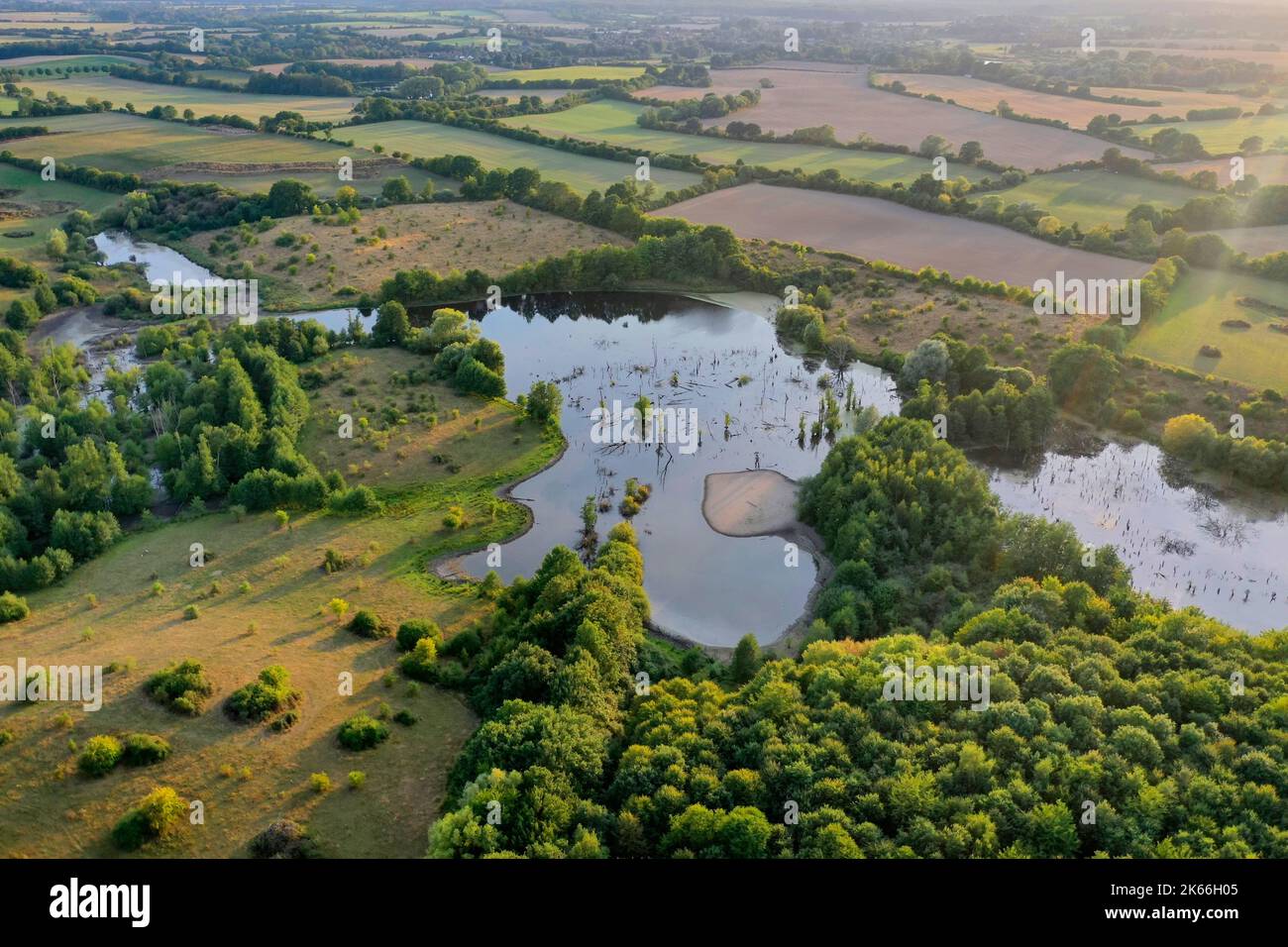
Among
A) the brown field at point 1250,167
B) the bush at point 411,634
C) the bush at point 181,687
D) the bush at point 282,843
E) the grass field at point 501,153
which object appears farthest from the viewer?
the grass field at point 501,153

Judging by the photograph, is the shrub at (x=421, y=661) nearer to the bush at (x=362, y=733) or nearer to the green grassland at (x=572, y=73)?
the bush at (x=362, y=733)

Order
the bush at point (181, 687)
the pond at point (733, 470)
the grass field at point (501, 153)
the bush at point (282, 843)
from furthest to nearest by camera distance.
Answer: the grass field at point (501, 153) < the pond at point (733, 470) < the bush at point (181, 687) < the bush at point (282, 843)

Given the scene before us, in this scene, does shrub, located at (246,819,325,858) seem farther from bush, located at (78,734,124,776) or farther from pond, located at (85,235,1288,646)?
pond, located at (85,235,1288,646)

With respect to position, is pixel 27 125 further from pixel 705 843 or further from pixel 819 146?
pixel 705 843

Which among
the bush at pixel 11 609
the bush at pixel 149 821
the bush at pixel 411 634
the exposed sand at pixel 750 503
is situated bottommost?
the bush at pixel 149 821

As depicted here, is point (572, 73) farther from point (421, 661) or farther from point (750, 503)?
point (421, 661)

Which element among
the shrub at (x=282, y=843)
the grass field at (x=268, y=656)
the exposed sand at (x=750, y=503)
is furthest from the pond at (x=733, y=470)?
the shrub at (x=282, y=843)

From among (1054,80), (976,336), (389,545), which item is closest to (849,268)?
(976,336)

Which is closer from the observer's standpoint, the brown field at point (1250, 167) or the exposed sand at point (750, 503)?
the exposed sand at point (750, 503)
